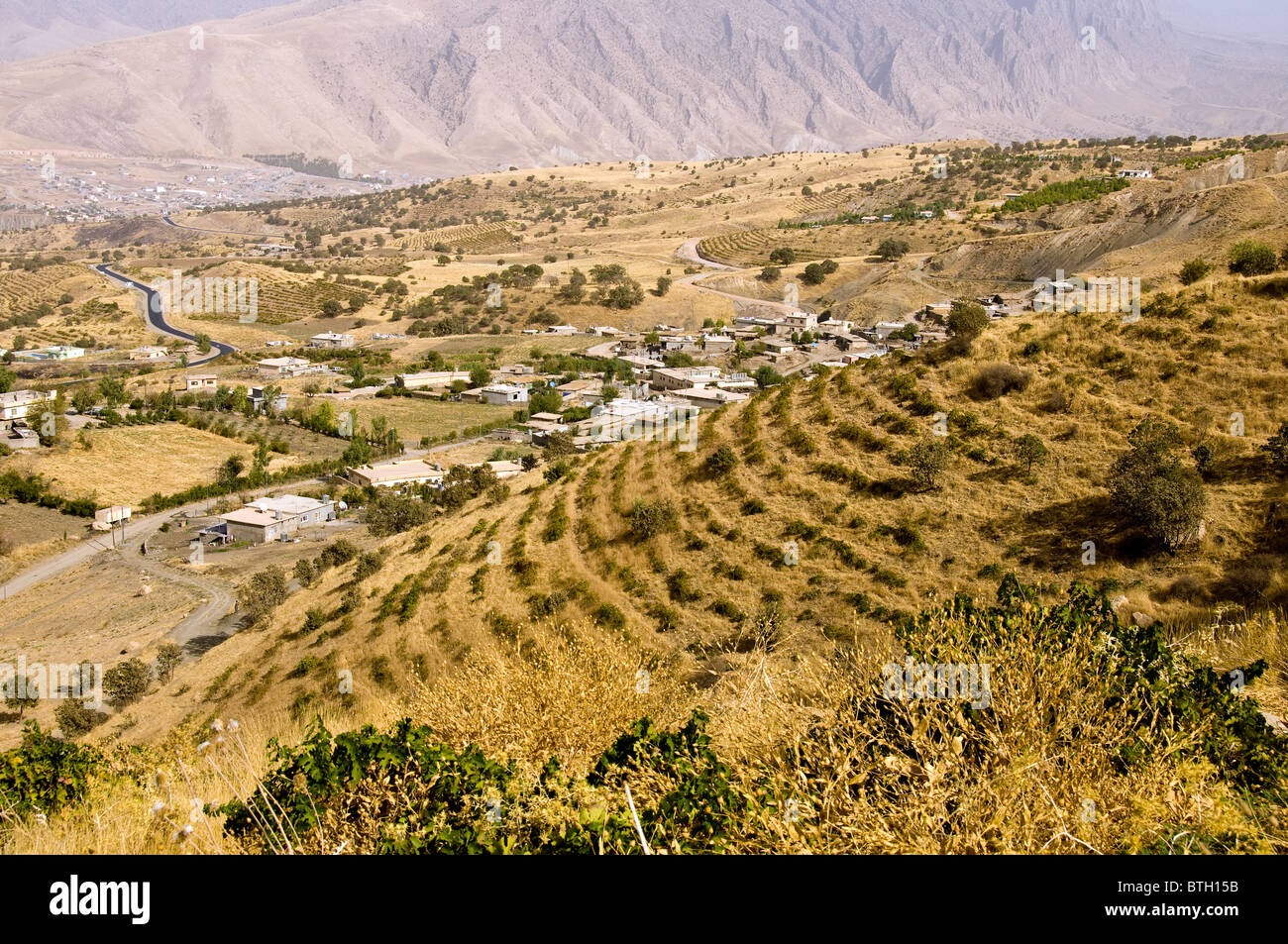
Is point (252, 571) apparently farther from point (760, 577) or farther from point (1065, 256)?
point (1065, 256)

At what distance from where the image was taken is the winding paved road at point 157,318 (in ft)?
260

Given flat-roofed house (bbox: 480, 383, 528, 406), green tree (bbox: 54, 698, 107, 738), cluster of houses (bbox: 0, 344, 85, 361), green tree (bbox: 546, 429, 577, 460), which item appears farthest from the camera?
cluster of houses (bbox: 0, 344, 85, 361)

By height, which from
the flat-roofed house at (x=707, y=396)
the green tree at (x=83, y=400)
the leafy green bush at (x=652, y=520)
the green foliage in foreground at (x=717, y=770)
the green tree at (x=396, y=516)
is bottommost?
the green tree at (x=396, y=516)

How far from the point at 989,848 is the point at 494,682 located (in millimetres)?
4735

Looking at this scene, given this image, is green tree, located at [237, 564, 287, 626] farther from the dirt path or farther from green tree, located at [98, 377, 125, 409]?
green tree, located at [98, 377, 125, 409]

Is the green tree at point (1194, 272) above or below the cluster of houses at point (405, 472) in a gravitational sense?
above

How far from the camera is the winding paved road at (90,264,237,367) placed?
79.2 meters

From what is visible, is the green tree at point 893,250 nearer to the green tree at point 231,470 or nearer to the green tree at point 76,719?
the green tree at point 231,470

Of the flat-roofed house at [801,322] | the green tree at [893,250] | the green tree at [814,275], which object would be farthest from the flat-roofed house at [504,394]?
the green tree at [893,250]

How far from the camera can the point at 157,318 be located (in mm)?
90875

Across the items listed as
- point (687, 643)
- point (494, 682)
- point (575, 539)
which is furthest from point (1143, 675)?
point (575, 539)

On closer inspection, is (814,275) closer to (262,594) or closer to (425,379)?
(425,379)

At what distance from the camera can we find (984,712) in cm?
604

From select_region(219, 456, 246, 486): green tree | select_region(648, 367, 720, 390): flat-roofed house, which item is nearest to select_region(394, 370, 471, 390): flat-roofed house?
select_region(648, 367, 720, 390): flat-roofed house
